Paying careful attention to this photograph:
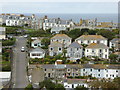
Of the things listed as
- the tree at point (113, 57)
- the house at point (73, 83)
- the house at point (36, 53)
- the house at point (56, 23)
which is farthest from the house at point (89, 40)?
the house at point (73, 83)

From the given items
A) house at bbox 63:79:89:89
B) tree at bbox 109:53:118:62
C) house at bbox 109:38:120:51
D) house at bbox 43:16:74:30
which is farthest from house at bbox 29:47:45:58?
house at bbox 43:16:74:30

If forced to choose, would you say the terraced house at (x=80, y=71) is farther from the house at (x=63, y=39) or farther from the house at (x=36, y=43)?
the house at (x=63, y=39)

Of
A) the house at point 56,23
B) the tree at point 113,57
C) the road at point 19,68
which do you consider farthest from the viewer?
the house at point 56,23

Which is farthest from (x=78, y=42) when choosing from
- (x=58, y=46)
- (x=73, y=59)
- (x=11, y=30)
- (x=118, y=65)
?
(x=11, y=30)

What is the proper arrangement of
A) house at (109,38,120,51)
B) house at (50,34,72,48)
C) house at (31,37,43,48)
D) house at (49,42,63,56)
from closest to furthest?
house at (49,42,63,56)
house at (109,38,120,51)
house at (31,37,43,48)
house at (50,34,72,48)

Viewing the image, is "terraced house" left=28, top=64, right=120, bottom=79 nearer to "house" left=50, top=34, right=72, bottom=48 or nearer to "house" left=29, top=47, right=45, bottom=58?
"house" left=29, top=47, right=45, bottom=58

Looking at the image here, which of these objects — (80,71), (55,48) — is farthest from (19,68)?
(55,48)
